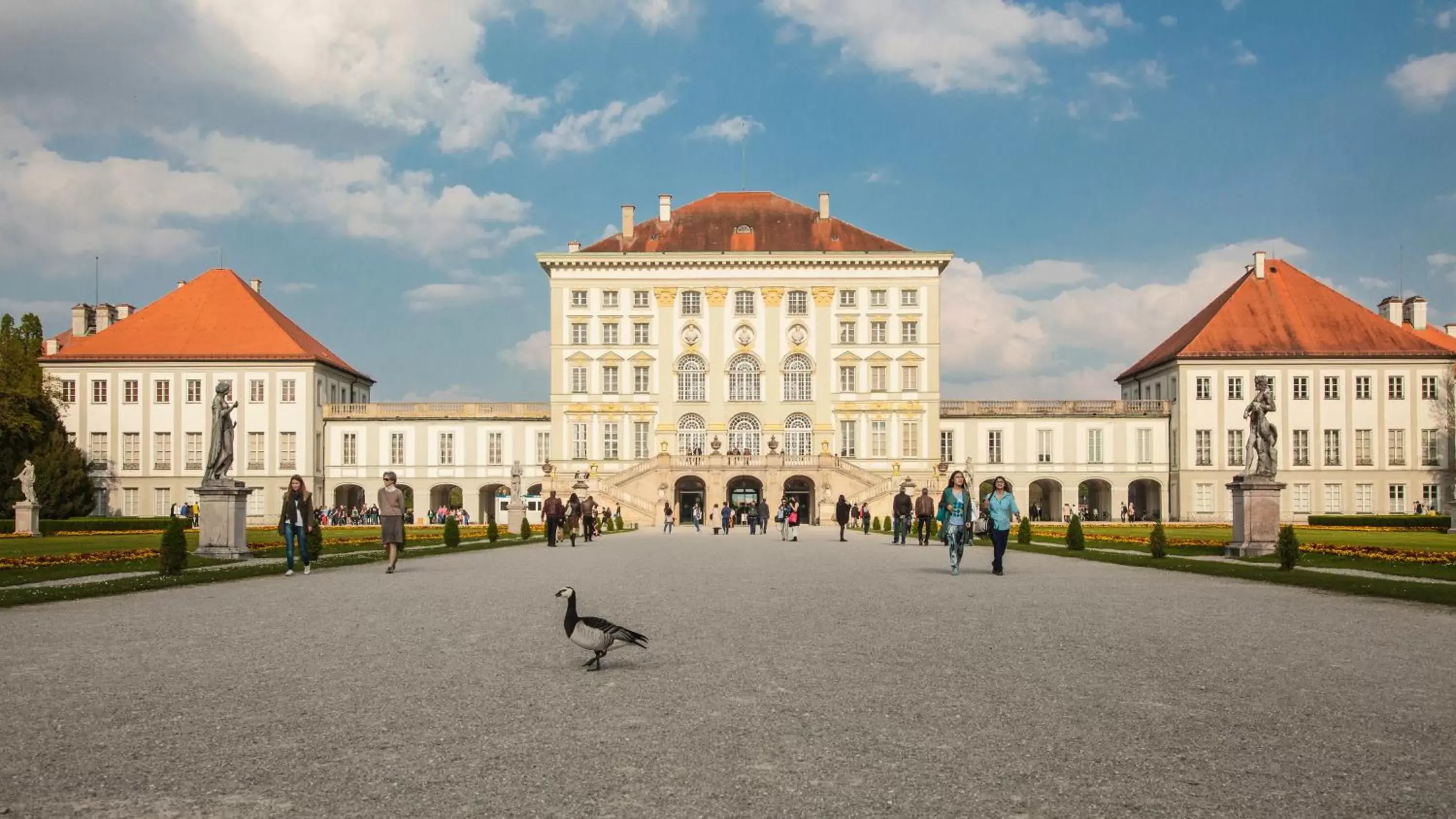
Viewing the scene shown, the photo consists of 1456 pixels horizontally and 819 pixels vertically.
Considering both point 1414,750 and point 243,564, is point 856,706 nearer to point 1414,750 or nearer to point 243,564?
point 1414,750

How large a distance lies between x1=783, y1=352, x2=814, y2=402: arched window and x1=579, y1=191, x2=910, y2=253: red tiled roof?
6.16m

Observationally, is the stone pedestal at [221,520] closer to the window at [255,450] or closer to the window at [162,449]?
the window at [255,450]

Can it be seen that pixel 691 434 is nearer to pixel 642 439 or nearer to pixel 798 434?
pixel 642 439

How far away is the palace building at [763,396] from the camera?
68250 mm

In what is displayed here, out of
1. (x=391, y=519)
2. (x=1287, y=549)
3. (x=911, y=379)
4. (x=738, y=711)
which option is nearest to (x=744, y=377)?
(x=911, y=379)

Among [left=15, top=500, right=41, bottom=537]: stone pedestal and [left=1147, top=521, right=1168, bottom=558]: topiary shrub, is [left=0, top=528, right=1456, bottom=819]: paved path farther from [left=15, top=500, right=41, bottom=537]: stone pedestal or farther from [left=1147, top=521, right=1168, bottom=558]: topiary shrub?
[left=15, top=500, right=41, bottom=537]: stone pedestal

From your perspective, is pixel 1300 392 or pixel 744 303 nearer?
pixel 1300 392

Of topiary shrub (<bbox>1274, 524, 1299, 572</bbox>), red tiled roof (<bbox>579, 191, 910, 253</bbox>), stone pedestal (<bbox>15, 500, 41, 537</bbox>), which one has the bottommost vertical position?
stone pedestal (<bbox>15, 500, 41, 537</bbox>)

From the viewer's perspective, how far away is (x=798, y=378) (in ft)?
231

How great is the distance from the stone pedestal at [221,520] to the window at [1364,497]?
61110 millimetres

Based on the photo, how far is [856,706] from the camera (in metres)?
8.00

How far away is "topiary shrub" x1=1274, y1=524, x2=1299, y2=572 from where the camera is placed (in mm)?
19875

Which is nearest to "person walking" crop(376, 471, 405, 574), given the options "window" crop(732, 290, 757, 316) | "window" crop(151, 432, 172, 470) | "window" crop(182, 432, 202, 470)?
"window" crop(732, 290, 757, 316)

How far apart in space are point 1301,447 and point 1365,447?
133 inches
